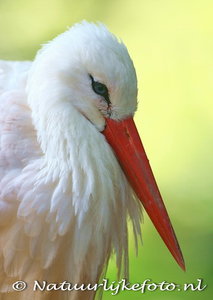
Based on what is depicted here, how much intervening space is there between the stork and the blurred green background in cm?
71

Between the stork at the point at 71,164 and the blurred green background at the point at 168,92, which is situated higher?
the blurred green background at the point at 168,92

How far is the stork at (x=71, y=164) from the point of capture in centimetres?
169

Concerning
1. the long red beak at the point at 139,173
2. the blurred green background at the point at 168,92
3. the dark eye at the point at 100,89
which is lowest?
the long red beak at the point at 139,173

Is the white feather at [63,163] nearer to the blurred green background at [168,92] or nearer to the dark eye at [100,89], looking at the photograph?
the dark eye at [100,89]

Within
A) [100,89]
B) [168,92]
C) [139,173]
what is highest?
[168,92]

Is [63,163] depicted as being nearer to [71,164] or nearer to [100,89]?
[71,164]

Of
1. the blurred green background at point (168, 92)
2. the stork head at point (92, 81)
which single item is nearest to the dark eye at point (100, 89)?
the stork head at point (92, 81)

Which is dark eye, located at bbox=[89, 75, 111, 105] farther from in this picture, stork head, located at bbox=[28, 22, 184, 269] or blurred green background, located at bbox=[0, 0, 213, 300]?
blurred green background, located at bbox=[0, 0, 213, 300]

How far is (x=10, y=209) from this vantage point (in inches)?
68.9

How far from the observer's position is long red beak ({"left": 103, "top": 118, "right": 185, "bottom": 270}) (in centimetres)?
177

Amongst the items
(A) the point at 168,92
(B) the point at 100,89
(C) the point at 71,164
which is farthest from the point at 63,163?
(A) the point at 168,92

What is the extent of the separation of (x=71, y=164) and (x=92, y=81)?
174 mm

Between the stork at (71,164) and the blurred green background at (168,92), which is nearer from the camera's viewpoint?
the stork at (71,164)

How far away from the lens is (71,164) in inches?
67.6
